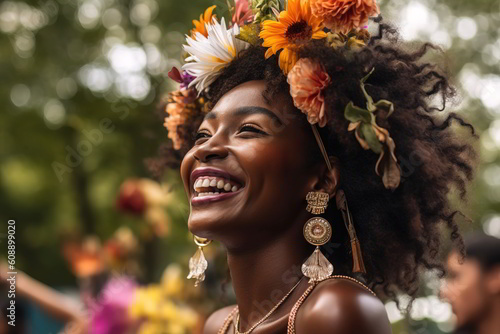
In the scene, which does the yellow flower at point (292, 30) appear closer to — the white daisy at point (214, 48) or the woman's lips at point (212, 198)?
the white daisy at point (214, 48)

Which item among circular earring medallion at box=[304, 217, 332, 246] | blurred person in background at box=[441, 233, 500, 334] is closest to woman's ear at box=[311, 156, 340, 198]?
circular earring medallion at box=[304, 217, 332, 246]

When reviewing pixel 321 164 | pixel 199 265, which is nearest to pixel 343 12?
pixel 321 164

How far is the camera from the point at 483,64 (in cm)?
1043

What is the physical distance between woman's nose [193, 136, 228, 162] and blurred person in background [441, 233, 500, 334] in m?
2.30

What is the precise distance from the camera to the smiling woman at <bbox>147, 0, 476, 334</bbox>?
99.5 inches

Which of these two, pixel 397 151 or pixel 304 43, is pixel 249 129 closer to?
pixel 304 43

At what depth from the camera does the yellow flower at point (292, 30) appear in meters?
2.59

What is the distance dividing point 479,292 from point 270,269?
2.33 m

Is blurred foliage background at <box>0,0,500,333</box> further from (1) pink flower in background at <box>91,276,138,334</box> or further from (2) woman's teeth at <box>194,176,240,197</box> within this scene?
(2) woman's teeth at <box>194,176,240,197</box>

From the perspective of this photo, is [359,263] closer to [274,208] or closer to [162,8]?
[274,208]

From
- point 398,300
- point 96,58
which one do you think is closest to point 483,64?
point 96,58

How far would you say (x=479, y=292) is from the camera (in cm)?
445

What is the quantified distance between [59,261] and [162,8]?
418 inches

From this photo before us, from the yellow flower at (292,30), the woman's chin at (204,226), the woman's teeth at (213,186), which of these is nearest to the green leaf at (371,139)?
the yellow flower at (292,30)
